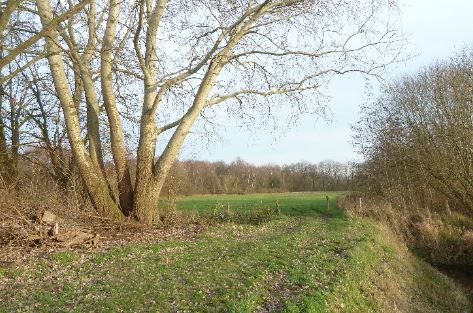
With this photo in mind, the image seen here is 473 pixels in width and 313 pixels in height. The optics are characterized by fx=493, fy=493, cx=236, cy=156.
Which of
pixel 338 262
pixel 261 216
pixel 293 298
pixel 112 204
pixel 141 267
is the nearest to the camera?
pixel 293 298

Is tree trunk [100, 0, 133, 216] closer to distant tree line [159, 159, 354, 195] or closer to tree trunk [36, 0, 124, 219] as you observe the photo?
tree trunk [36, 0, 124, 219]

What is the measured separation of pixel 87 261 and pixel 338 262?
6.16 meters

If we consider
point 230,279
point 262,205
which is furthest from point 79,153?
point 262,205

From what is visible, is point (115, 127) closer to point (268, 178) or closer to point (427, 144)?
point (427, 144)

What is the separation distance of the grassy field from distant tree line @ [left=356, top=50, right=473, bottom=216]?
1394 cm

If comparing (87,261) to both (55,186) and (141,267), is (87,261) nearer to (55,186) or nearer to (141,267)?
(141,267)

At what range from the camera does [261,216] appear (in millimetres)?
24438

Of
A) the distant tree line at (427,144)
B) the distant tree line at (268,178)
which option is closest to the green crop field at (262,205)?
the distant tree line at (427,144)

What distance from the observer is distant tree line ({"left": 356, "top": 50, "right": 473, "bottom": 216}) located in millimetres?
28859

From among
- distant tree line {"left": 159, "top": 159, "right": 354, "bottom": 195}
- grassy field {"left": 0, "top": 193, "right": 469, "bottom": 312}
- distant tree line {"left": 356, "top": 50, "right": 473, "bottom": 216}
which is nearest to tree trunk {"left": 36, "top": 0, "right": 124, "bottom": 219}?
grassy field {"left": 0, "top": 193, "right": 469, "bottom": 312}

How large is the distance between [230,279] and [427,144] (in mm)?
24200

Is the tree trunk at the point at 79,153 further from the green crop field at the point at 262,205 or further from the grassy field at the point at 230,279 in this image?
the green crop field at the point at 262,205

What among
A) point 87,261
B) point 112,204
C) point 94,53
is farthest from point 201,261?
point 94,53

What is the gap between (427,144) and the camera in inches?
1204
